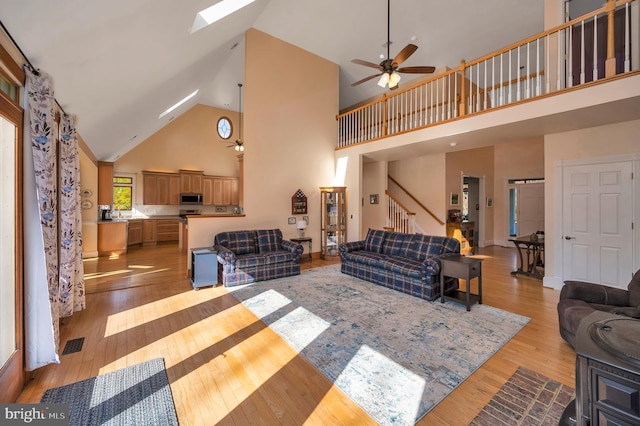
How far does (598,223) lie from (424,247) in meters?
2.56

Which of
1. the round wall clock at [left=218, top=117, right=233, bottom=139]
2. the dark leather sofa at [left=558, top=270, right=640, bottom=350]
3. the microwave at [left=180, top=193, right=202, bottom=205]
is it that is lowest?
the dark leather sofa at [left=558, top=270, right=640, bottom=350]

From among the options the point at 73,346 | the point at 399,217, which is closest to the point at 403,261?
the point at 399,217

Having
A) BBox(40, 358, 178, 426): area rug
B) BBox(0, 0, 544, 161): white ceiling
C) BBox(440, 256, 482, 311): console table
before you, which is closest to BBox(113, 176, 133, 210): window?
BBox(0, 0, 544, 161): white ceiling

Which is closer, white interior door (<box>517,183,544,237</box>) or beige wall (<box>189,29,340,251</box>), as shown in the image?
beige wall (<box>189,29,340,251</box>)

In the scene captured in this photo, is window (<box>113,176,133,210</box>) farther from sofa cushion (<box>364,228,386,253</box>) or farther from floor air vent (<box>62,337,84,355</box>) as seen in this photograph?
sofa cushion (<box>364,228,386,253</box>)

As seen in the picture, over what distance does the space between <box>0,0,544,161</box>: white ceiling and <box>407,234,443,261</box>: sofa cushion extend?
4.50 m

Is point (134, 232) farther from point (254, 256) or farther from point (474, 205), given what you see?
point (474, 205)

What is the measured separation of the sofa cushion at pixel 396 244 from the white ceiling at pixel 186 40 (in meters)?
4.43

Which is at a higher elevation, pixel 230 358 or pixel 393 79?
pixel 393 79

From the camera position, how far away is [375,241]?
5297 mm

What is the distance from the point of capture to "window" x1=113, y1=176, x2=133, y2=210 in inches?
332

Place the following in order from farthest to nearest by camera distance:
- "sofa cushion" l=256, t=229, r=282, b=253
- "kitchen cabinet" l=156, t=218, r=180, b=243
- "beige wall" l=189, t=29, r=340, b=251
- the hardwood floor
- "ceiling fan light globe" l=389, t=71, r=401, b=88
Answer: "kitchen cabinet" l=156, t=218, r=180, b=243
"beige wall" l=189, t=29, r=340, b=251
"sofa cushion" l=256, t=229, r=282, b=253
"ceiling fan light globe" l=389, t=71, r=401, b=88
the hardwood floor

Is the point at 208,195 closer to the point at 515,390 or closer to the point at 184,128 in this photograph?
the point at 184,128

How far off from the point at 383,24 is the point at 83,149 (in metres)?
6.98
